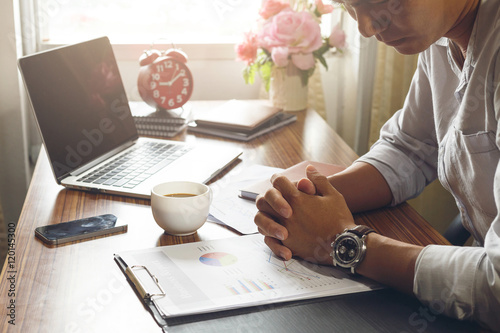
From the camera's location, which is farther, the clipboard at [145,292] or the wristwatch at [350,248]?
the wristwatch at [350,248]

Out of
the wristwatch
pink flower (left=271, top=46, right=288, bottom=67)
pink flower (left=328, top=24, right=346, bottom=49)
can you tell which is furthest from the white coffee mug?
pink flower (left=328, top=24, right=346, bottom=49)

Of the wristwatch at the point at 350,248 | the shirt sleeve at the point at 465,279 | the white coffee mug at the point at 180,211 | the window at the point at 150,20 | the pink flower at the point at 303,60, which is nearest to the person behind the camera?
the shirt sleeve at the point at 465,279

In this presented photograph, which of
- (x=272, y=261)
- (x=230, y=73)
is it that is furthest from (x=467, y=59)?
(x=230, y=73)

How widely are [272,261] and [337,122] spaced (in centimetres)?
140

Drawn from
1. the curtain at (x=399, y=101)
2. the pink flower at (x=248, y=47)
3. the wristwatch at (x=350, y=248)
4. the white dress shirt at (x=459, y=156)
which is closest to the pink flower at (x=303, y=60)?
the pink flower at (x=248, y=47)

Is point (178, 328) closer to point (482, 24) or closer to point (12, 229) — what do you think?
point (12, 229)

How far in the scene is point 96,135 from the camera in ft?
4.21

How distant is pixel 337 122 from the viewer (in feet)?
7.20

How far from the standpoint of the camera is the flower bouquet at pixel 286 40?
166 cm

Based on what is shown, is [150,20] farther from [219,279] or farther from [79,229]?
[219,279]

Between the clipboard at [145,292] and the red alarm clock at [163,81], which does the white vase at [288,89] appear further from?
the clipboard at [145,292]

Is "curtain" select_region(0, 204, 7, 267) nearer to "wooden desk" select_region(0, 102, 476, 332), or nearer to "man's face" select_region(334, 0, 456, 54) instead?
"wooden desk" select_region(0, 102, 476, 332)

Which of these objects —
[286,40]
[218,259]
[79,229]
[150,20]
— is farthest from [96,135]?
[150,20]

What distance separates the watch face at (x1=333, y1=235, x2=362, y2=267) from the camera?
81cm
